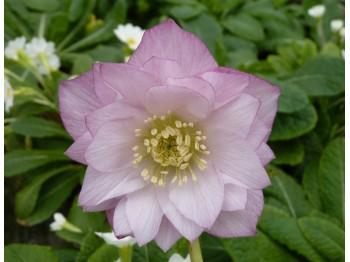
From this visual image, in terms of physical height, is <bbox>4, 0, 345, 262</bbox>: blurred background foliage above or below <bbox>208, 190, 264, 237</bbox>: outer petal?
below

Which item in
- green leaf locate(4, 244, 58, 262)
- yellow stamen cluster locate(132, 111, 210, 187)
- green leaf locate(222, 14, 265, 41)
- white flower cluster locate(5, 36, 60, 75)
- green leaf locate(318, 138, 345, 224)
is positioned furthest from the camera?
green leaf locate(222, 14, 265, 41)

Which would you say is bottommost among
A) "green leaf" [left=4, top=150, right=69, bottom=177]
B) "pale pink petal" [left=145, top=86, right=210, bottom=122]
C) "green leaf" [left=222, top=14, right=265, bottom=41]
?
"green leaf" [left=4, top=150, right=69, bottom=177]

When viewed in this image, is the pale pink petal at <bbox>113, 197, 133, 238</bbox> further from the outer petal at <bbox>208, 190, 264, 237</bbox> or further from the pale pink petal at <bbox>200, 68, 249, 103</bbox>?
the pale pink petal at <bbox>200, 68, 249, 103</bbox>

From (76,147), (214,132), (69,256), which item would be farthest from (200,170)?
(69,256)

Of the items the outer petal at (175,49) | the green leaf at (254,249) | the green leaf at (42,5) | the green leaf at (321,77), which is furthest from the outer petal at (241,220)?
the green leaf at (42,5)

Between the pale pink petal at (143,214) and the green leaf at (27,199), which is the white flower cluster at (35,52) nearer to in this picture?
the green leaf at (27,199)

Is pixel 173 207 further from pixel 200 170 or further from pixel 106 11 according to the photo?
pixel 106 11

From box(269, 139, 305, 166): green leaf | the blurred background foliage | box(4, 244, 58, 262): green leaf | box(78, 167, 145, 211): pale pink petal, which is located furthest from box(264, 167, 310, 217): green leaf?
box(78, 167, 145, 211): pale pink petal
